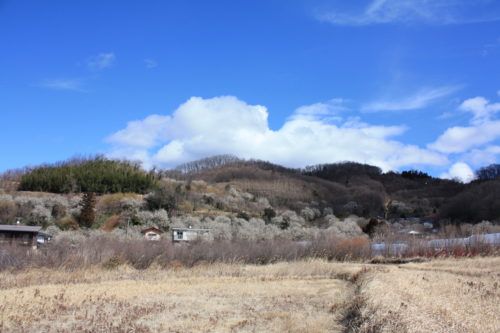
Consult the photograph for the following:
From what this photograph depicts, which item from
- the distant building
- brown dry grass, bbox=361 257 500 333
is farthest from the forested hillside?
brown dry grass, bbox=361 257 500 333

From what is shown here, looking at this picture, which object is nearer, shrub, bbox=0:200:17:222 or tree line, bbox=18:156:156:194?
shrub, bbox=0:200:17:222

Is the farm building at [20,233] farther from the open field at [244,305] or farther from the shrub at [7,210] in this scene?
the open field at [244,305]

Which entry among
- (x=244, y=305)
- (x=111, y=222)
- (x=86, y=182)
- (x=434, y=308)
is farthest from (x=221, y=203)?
(x=434, y=308)

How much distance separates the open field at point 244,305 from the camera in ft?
30.5

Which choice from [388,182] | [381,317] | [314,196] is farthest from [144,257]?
[388,182]

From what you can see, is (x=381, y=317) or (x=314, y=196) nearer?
(x=381, y=317)

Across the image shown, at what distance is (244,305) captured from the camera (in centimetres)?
1570

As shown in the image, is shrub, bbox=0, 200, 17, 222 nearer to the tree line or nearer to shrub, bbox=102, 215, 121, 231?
shrub, bbox=102, 215, 121, 231

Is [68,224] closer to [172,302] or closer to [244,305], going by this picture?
[172,302]

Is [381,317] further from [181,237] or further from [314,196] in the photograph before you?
[314,196]

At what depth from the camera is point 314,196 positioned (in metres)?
110

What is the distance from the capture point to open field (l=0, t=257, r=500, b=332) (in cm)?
930

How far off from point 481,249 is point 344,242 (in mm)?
10653

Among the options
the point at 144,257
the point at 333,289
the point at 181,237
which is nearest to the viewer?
the point at 333,289
